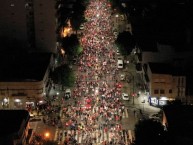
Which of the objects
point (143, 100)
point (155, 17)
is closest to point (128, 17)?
point (155, 17)

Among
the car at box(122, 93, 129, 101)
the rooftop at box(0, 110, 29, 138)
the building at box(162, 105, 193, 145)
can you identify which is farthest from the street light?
the car at box(122, 93, 129, 101)

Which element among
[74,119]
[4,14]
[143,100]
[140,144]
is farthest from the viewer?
[4,14]

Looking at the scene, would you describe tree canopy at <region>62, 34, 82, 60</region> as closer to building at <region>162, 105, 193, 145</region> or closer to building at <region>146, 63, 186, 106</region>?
building at <region>146, 63, 186, 106</region>

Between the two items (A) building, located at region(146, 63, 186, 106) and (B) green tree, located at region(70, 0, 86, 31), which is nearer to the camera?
(A) building, located at region(146, 63, 186, 106)

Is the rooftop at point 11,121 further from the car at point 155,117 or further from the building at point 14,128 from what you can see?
the car at point 155,117

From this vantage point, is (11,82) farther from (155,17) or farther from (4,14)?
(155,17)

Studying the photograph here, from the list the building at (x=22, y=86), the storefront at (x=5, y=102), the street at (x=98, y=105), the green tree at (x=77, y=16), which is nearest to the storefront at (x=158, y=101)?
the street at (x=98, y=105)

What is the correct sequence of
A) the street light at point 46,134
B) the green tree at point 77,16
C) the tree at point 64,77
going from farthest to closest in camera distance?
the green tree at point 77,16
the tree at point 64,77
the street light at point 46,134
